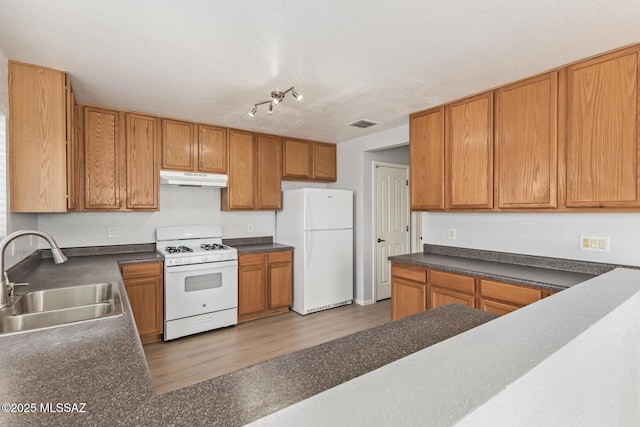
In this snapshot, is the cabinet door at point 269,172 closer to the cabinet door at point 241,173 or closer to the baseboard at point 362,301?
the cabinet door at point 241,173

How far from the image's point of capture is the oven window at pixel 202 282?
3271 mm

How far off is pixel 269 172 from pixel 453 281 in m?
2.58

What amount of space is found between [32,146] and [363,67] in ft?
7.54

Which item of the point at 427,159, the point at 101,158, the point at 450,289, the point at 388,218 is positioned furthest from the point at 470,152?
the point at 101,158

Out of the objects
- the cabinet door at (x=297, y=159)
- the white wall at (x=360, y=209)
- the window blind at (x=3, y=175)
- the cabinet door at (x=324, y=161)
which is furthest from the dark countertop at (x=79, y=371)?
the cabinet door at (x=324, y=161)

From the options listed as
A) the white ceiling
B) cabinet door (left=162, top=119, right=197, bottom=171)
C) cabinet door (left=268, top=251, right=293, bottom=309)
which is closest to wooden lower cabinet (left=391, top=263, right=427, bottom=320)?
cabinet door (left=268, top=251, right=293, bottom=309)

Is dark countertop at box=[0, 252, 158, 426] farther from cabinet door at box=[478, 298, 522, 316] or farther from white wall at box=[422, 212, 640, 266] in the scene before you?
white wall at box=[422, 212, 640, 266]

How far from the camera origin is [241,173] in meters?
3.90

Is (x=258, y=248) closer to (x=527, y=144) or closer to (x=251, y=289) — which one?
(x=251, y=289)

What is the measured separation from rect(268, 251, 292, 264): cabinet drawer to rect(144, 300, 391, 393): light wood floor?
0.69m

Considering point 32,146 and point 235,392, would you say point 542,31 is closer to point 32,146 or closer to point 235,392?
point 235,392

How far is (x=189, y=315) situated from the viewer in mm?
3254

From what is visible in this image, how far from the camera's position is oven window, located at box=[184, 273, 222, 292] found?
3.27 m

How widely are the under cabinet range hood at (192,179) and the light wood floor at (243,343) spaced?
A: 64.5 inches
